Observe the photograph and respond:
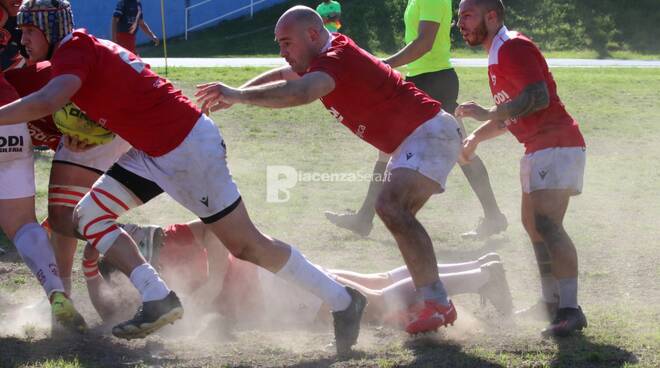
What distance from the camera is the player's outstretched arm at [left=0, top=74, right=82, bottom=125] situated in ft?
15.6

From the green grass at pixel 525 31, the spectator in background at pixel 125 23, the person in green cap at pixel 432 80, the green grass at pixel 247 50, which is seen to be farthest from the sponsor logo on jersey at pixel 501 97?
the green grass at pixel 525 31

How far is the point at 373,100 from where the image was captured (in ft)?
17.5

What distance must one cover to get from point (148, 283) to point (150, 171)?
591mm

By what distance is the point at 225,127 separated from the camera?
13.2 meters

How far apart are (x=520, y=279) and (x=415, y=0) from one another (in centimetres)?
292

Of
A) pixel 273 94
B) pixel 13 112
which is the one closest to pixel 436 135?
pixel 273 94

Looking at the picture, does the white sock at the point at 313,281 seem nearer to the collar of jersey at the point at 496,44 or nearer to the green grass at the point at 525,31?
the collar of jersey at the point at 496,44

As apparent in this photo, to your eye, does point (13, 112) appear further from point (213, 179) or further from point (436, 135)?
point (436, 135)

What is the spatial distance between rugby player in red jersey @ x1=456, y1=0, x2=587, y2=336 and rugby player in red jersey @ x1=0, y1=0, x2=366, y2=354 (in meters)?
1.17

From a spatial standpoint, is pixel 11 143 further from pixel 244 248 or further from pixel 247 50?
pixel 247 50

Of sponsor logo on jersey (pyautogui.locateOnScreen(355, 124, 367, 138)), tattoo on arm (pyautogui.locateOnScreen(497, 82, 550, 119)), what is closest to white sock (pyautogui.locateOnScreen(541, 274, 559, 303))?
tattoo on arm (pyautogui.locateOnScreen(497, 82, 550, 119))

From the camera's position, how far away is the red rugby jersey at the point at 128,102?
499 cm

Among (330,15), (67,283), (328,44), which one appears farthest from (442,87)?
(330,15)

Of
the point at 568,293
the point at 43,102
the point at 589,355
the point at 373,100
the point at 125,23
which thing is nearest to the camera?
the point at 43,102
